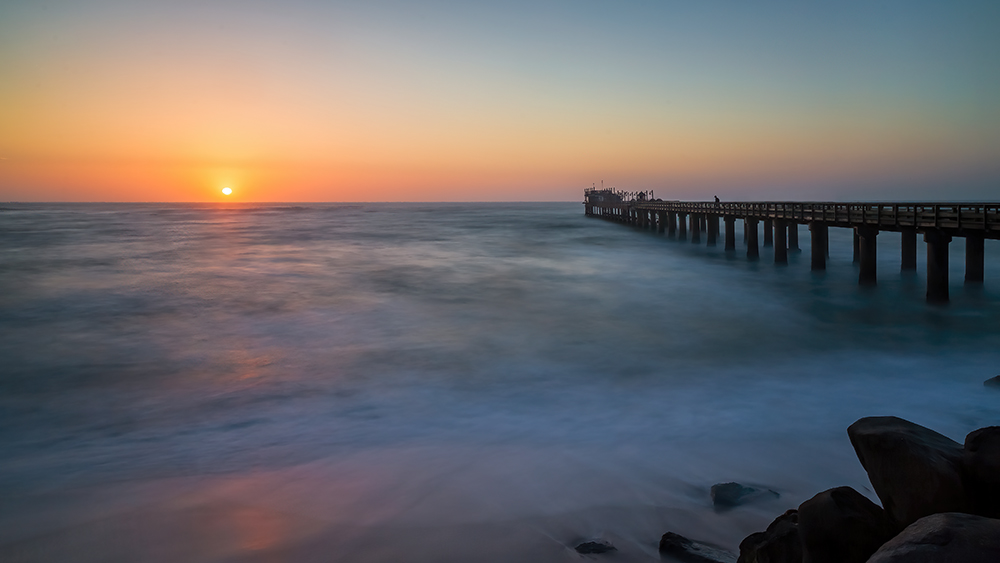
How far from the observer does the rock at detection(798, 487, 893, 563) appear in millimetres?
3867

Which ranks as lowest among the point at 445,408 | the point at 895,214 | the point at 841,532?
the point at 445,408

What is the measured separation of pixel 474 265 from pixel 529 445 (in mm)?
27388

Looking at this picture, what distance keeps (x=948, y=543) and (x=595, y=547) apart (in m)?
3.30

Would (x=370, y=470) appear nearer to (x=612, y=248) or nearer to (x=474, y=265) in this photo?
(x=474, y=265)

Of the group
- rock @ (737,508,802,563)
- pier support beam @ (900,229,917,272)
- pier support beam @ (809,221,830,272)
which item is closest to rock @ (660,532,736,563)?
rock @ (737,508,802,563)

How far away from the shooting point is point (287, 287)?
26.9 m

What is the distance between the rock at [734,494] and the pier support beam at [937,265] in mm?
14449

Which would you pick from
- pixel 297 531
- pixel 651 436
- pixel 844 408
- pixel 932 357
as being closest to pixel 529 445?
pixel 651 436

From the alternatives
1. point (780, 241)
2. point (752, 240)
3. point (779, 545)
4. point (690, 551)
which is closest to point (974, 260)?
point (780, 241)

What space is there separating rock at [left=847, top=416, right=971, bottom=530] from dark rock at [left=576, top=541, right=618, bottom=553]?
2469 millimetres

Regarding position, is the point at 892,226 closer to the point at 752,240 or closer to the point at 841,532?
the point at 752,240

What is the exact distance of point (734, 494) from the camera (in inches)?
266

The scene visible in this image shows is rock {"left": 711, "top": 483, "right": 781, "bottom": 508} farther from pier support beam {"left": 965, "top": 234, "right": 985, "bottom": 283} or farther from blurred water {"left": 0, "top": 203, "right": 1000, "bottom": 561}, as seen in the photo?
pier support beam {"left": 965, "top": 234, "right": 985, "bottom": 283}

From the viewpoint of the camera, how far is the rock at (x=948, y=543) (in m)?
2.98
